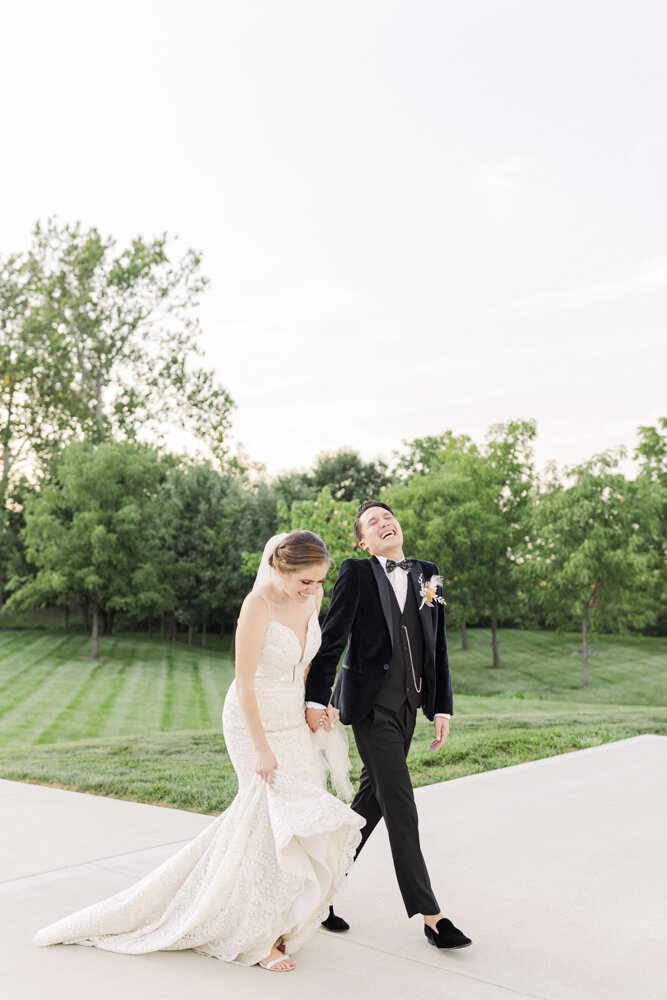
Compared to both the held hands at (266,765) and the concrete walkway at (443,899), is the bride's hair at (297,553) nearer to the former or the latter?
the held hands at (266,765)

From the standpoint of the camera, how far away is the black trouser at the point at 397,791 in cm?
361

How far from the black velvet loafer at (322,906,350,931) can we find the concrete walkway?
5 centimetres

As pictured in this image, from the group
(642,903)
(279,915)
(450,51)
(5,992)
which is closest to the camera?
(5,992)

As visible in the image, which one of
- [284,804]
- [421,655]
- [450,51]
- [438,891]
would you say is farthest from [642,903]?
[450,51]

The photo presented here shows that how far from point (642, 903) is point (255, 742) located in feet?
7.39

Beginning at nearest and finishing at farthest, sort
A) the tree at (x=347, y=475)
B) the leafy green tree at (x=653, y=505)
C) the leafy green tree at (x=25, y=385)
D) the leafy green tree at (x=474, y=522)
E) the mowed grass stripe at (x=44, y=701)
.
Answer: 1. the mowed grass stripe at (x=44, y=701)
2. the leafy green tree at (x=653, y=505)
3. the leafy green tree at (x=474, y=522)
4. the leafy green tree at (x=25, y=385)
5. the tree at (x=347, y=475)

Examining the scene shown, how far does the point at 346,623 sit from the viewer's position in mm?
3896

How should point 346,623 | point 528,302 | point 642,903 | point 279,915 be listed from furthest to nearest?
1. point 528,302
2. point 642,903
3. point 346,623
4. point 279,915

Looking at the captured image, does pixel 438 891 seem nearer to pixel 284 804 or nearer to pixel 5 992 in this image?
pixel 284 804

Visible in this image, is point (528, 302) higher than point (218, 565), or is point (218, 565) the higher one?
point (528, 302)

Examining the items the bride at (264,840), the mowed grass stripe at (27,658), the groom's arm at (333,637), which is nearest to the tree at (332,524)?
the mowed grass stripe at (27,658)

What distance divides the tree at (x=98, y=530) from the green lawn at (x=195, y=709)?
8.91 ft

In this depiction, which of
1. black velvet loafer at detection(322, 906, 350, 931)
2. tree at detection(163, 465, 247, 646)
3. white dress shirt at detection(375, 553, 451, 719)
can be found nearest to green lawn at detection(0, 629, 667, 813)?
tree at detection(163, 465, 247, 646)

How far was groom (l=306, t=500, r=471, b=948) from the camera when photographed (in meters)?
3.66
